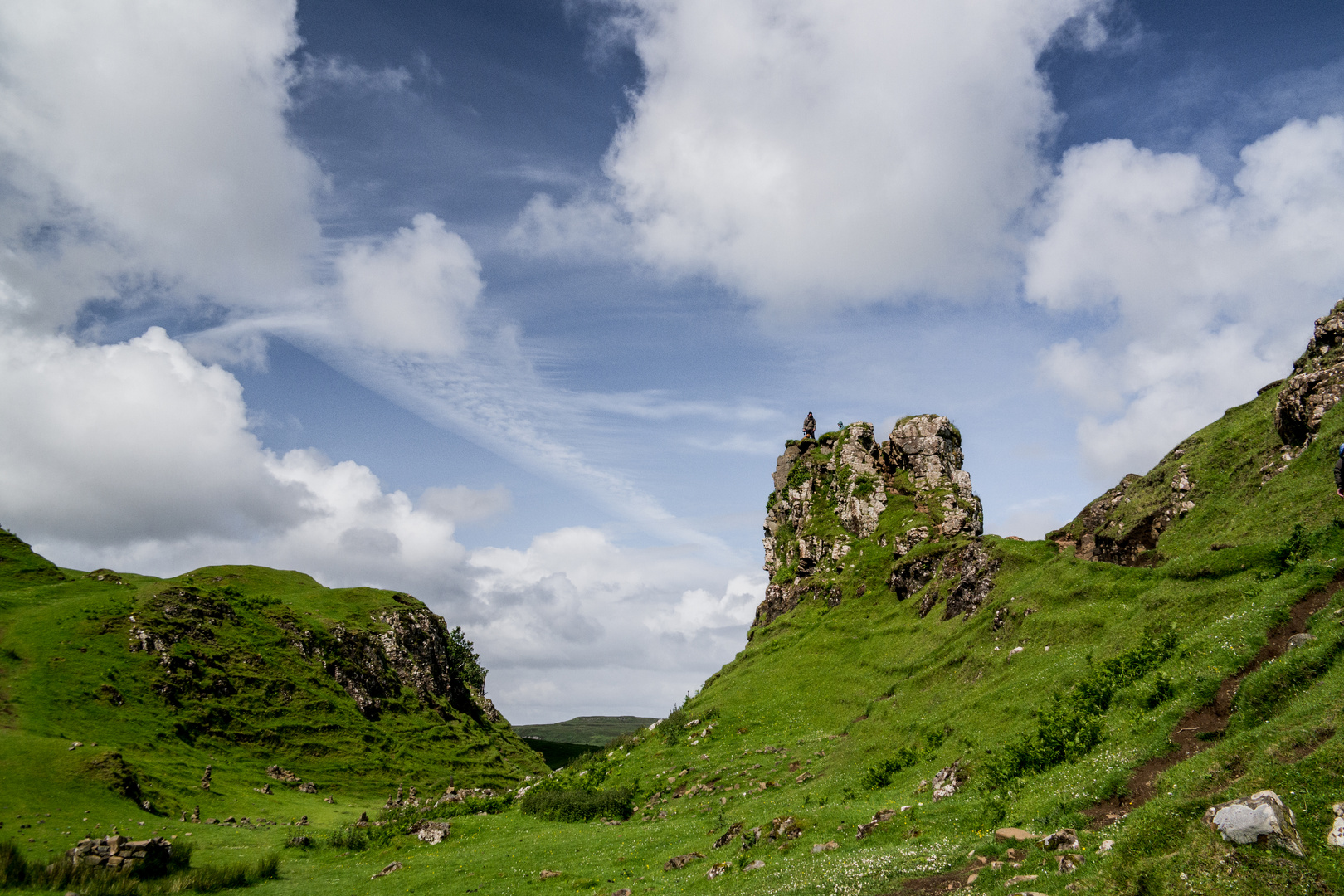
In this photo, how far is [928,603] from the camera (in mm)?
77812

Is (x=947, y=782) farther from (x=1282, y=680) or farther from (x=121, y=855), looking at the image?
(x=121, y=855)

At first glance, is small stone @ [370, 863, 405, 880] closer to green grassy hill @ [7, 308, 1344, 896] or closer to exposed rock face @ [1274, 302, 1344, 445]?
green grassy hill @ [7, 308, 1344, 896]

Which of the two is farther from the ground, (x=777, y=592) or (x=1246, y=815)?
(x=777, y=592)

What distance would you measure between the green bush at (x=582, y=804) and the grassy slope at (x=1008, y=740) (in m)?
1.96

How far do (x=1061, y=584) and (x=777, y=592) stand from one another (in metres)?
68.6

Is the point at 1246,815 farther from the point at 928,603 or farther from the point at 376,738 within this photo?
the point at 376,738

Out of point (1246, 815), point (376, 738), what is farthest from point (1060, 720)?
point (376, 738)

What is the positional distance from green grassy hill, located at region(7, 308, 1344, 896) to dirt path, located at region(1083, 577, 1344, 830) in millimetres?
116

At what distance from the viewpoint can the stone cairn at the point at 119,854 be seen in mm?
43416

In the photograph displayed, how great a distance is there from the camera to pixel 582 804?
5731cm

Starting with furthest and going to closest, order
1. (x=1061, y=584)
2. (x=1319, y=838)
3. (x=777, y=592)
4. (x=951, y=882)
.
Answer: (x=777, y=592) < (x=1061, y=584) < (x=951, y=882) < (x=1319, y=838)

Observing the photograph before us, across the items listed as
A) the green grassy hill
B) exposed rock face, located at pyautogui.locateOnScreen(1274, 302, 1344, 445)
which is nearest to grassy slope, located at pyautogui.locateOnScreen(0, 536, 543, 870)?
the green grassy hill

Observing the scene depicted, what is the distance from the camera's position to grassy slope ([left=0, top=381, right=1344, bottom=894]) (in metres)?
15.8

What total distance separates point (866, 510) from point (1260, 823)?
103 meters
